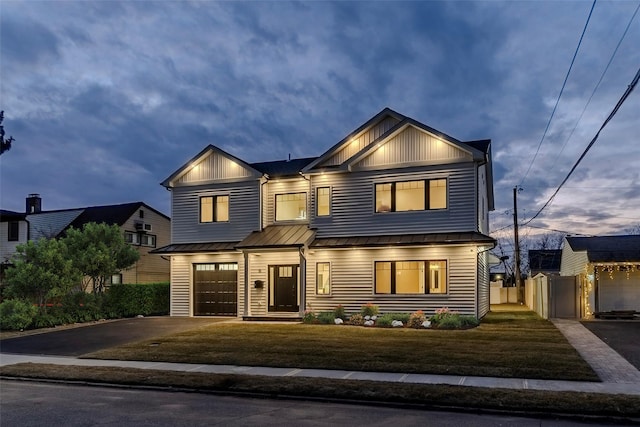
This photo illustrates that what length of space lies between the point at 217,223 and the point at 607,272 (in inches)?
743

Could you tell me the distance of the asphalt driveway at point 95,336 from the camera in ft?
53.7

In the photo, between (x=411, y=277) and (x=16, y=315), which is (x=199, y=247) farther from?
(x=411, y=277)

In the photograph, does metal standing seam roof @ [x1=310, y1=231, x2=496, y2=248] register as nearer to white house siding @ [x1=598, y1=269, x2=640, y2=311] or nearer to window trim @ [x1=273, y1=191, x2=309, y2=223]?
window trim @ [x1=273, y1=191, x2=309, y2=223]

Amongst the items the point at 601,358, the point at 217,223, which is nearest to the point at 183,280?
the point at 217,223

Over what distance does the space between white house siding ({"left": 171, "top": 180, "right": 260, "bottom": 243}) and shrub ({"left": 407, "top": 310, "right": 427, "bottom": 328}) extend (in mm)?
8171

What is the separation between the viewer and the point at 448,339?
16000 mm

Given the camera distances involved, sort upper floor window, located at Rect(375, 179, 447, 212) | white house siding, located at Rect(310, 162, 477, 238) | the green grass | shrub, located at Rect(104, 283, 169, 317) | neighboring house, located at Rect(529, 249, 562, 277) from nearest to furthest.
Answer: the green grass
white house siding, located at Rect(310, 162, 477, 238)
upper floor window, located at Rect(375, 179, 447, 212)
shrub, located at Rect(104, 283, 169, 317)
neighboring house, located at Rect(529, 249, 562, 277)

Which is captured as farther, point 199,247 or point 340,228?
point 199,247

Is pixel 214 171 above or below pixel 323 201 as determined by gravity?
above

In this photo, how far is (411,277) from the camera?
2123cm

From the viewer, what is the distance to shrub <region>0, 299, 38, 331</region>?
68.6 ft

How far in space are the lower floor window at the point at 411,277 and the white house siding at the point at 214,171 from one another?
754 centimetres

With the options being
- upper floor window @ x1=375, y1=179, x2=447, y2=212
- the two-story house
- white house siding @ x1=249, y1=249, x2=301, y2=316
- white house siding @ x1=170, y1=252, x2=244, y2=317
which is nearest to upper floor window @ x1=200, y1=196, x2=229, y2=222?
the two-story house

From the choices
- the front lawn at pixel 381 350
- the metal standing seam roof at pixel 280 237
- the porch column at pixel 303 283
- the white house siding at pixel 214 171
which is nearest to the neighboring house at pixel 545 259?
the metal standing seam roof at pixel 280 237
